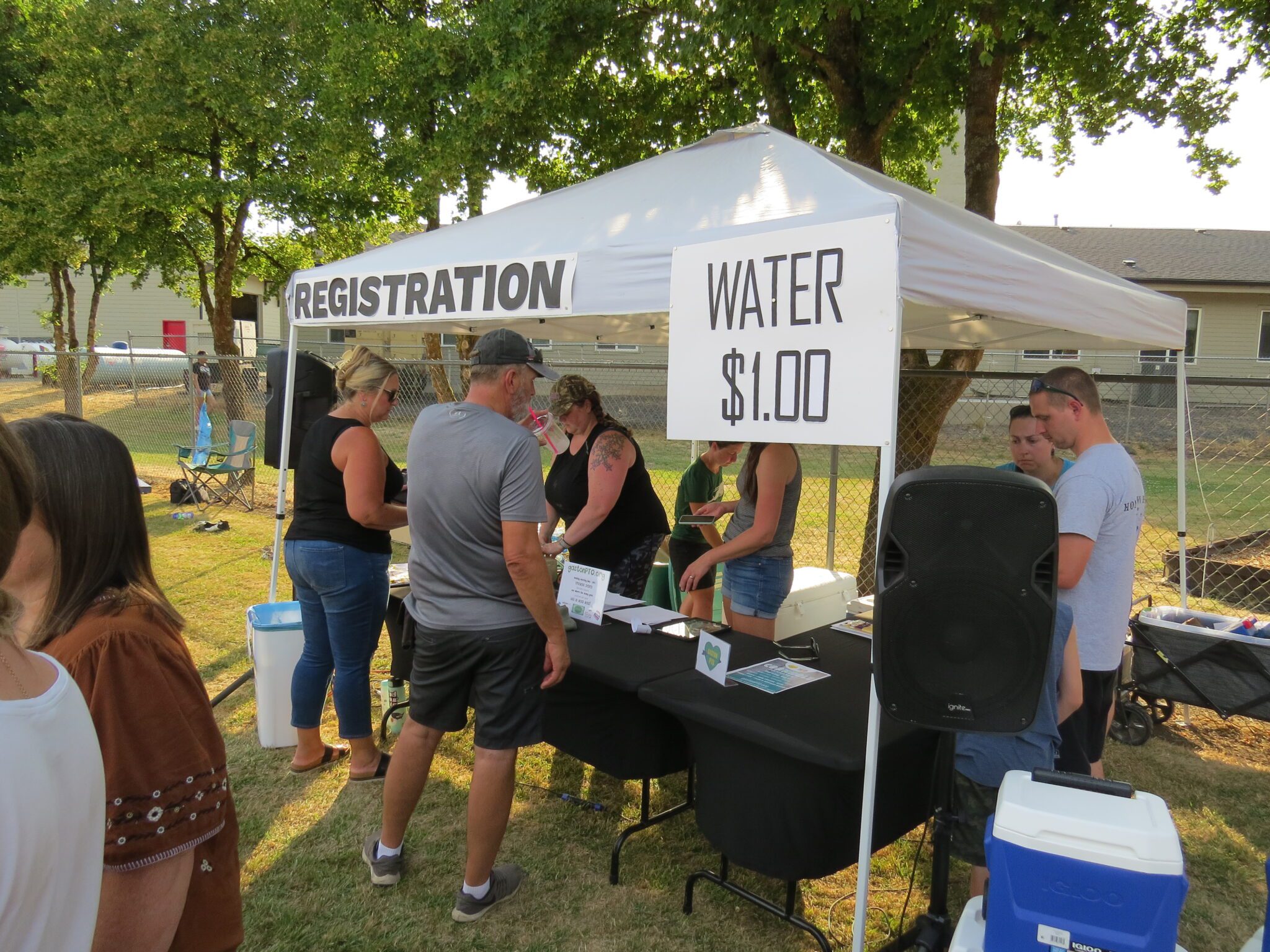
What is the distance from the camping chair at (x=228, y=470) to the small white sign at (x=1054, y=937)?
10.2 metres

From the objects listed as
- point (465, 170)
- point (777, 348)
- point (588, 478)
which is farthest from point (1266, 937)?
point (465, 170)

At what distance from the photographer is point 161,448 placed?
15.4m

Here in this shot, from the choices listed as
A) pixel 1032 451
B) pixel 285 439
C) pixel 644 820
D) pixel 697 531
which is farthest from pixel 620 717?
pixel 285 439

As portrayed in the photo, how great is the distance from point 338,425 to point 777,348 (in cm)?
188

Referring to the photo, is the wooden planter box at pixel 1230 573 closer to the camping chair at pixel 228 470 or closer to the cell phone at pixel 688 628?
the cell phone at pixel 688 628

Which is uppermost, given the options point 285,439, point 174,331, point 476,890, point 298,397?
point 174,331

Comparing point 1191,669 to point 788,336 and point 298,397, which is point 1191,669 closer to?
point 788,336

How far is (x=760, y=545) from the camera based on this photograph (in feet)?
12.1

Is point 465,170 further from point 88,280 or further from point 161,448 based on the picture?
point 88,280

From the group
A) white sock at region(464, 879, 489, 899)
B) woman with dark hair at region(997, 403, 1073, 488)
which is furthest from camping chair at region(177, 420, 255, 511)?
woman with dark hair at region(997, 403, 1073, 488)

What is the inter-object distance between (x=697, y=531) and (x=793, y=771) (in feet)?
8.34

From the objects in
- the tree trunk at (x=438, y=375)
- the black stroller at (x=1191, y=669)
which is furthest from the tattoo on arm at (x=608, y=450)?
the tree trunk at (x=438, y=375)

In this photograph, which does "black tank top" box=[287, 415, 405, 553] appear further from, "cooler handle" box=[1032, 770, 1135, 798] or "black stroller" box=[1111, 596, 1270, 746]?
"black stroller" box=[1111, 596, 1270, 746]

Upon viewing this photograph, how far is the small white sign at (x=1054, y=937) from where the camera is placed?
162cm
